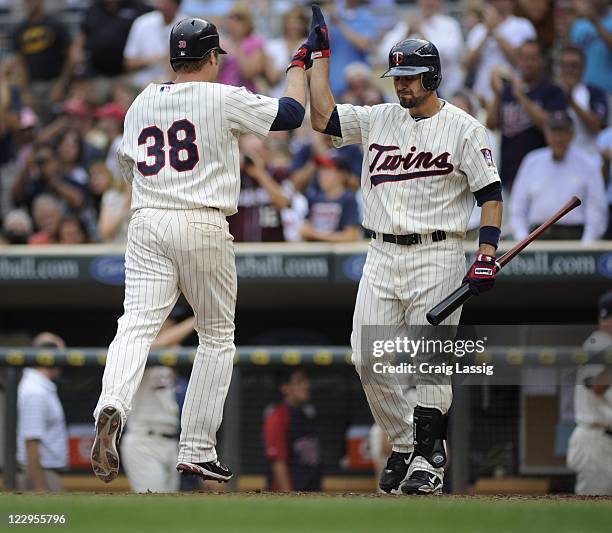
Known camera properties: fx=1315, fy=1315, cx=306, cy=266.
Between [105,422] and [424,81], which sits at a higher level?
[424,81]

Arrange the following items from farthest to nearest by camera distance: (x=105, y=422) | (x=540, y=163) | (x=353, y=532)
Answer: (x=540, y=163), (x=105, y=422), (x=353, y=532)

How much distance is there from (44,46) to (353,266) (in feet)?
17.9

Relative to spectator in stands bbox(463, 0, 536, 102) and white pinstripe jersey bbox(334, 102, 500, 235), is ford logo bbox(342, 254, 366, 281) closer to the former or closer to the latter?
spectator in stands bbox(463, 0, 536, 102)

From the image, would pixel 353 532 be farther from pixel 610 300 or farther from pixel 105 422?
pixel 610 300

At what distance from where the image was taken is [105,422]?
18.2 feet

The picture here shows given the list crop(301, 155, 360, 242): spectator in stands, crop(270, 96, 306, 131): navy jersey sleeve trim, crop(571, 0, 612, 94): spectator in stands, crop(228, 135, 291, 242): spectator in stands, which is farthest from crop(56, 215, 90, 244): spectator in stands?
crop(270, 96, 306, 131): navy jersey sleeve trim

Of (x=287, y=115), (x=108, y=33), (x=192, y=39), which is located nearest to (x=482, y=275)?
(x=287, y=115)

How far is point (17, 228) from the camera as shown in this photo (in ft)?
36.8

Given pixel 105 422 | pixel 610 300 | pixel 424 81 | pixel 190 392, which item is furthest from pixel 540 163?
pixel 105 422

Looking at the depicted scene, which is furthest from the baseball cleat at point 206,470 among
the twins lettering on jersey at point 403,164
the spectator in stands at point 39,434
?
the spectator in stands at point 39,434

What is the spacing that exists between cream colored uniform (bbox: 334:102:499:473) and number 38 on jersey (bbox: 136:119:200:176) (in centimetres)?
92

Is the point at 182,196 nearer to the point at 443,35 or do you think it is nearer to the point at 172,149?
the point at 172,149

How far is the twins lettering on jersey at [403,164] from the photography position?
6148mm

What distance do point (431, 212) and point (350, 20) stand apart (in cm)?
648
